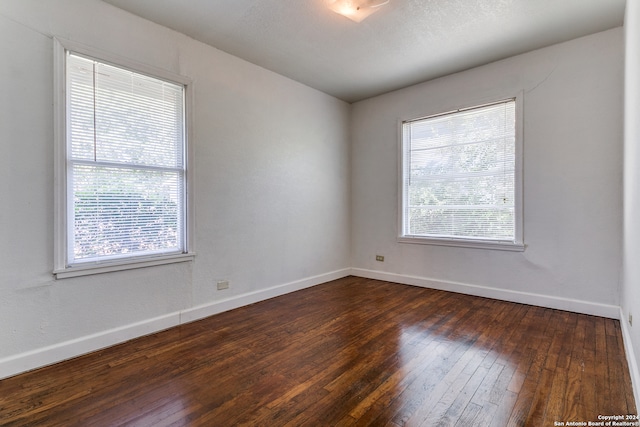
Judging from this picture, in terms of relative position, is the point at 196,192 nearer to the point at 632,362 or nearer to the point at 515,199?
the point at 515,199

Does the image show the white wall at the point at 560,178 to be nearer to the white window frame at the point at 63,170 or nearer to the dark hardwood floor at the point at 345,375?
the dark hardwood floor at the point at 345,375

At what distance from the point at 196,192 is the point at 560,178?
3770mm

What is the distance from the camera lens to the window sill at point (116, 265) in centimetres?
233

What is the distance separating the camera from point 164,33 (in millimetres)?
2852

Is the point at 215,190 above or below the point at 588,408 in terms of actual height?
above

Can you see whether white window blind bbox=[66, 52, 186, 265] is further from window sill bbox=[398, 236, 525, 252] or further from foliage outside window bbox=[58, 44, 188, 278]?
window sill bbox=[398, 236, 525, 252]

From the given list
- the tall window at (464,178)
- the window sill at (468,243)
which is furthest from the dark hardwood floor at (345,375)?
the tall window at (464,178)

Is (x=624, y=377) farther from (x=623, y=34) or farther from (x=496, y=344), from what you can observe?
(x=623, y=34)

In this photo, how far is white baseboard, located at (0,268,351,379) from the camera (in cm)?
212

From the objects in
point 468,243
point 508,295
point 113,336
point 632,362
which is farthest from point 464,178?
point 113,336

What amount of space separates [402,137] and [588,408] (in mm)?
3524

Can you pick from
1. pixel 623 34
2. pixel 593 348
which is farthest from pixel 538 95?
pixel 593 348

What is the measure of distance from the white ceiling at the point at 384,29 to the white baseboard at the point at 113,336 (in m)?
2.69

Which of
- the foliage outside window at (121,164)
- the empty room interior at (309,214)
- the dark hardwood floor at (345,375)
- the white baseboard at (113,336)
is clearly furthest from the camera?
the foliage outside window at (121,164)
